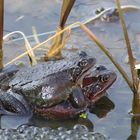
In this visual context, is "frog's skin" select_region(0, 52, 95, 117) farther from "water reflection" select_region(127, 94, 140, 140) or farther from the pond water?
"water reflection" select_region(127, 94, 140, 140)

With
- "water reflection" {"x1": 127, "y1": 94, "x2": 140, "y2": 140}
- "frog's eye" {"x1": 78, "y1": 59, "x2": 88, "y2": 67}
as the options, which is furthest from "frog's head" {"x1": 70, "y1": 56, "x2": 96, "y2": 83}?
"water reflection" {"x1": 127, "y1": 94, "x2": 140, "y2": 140}

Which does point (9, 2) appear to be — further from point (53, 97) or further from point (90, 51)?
point (53, 97)

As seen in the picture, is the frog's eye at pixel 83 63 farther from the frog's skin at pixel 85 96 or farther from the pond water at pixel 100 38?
the pond water at pixel 100 38

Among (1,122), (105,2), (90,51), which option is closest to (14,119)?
(1,122)

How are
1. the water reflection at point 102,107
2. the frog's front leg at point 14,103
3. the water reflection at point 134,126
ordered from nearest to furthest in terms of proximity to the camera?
the water reflection at point 134,126
the frog's front leg at point 14,103
the water reflection at point 102,107

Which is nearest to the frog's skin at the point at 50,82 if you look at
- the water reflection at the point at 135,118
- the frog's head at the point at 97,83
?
the frog's head at the point at 97,83

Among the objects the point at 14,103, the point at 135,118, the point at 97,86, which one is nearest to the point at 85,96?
the point at 97,86

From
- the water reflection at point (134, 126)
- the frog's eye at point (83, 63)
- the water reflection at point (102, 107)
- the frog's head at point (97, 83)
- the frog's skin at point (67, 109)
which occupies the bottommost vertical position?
the water reflection at point (134, 126)
